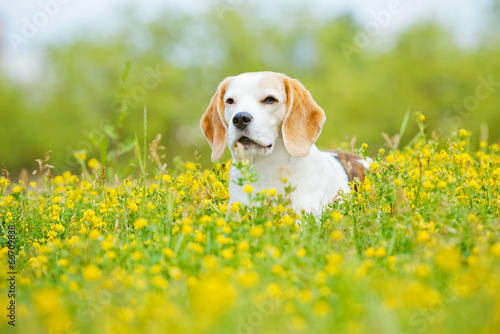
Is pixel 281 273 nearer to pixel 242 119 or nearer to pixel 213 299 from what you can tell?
pixel 213 299

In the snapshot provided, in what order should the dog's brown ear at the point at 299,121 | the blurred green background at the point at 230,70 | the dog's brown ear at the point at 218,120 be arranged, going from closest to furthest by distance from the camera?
the dog's brown ear at the point at 299,121
the dog's brown ear at the point at 218,120
the blurred green background at the point at 230,70

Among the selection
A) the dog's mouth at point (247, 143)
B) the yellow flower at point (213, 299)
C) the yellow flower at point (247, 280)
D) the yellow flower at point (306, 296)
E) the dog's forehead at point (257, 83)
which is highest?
the dog's forehead at point (257, 83)

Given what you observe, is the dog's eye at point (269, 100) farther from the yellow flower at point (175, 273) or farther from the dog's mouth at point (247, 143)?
the yellow flower at point (175, 273)

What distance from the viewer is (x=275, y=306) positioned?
221 cm

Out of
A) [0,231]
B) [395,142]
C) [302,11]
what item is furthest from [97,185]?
[302,11]

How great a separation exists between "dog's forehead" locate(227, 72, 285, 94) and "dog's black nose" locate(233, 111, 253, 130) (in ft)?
1.07

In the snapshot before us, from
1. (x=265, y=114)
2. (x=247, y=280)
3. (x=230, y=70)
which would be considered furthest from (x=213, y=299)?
(x=230, y=70)

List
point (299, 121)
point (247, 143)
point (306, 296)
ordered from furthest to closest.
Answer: point (299, 121) → point (247, 143) → point (306, 296)

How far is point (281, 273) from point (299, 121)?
2244mm

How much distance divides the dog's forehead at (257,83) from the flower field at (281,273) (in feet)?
3.23

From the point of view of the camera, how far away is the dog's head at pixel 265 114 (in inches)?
166

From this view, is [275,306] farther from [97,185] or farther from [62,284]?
[97,185]

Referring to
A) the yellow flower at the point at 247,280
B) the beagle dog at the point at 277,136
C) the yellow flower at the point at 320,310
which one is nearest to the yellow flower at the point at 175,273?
the yellow flower at the point at 247,280

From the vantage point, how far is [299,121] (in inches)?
178
